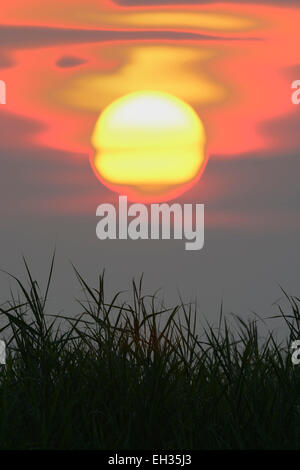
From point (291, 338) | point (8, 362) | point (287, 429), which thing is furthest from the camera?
point (291, 338)

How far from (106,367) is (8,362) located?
778mm

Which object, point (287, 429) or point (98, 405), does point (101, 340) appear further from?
point (287, 429)

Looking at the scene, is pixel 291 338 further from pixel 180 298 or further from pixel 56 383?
pixel 56 383

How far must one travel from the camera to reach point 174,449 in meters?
6.40

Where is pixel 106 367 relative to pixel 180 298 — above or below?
below

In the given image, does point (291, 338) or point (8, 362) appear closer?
point (8, 362)

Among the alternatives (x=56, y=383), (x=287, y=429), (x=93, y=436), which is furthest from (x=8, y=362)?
(x=287, y=429)

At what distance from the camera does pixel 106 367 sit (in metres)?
6.89

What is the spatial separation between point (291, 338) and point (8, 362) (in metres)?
2.28
